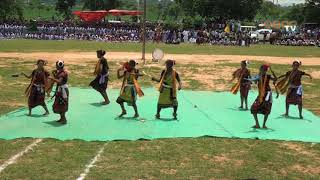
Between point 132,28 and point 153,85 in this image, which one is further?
point 132,28

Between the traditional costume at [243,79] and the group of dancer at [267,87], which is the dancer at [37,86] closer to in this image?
the group of dancer at [267,87]

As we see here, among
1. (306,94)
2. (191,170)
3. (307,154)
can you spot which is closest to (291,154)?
(307,154)

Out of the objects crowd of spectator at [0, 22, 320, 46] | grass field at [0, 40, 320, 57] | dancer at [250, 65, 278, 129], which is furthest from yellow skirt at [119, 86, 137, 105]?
crowd of spectator at [0, 22, 320, 46]

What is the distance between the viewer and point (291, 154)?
33.9ft

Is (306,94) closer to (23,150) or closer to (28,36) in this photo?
(23,150)

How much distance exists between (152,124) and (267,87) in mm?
2834

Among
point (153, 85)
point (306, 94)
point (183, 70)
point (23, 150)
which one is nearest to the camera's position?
point (23, 150)

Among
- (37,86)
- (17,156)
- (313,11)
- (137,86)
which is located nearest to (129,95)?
(137,86)

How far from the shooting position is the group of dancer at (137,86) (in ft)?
41.4

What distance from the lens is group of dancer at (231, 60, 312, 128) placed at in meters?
12.7

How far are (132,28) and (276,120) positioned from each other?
4263 cm

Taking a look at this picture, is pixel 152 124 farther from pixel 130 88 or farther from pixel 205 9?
pixel 205 9

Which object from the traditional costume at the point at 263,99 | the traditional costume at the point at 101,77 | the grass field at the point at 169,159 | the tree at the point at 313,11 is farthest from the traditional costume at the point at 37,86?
the tree at the point at 313,11

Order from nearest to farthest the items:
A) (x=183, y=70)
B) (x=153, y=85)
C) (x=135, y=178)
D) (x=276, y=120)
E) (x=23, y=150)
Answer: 1. (x=135, y=178)
2. (x=23, y=150)
3. (x=276, y=120)
4. (x=153, y=85)
5. (x=183, y=70)
